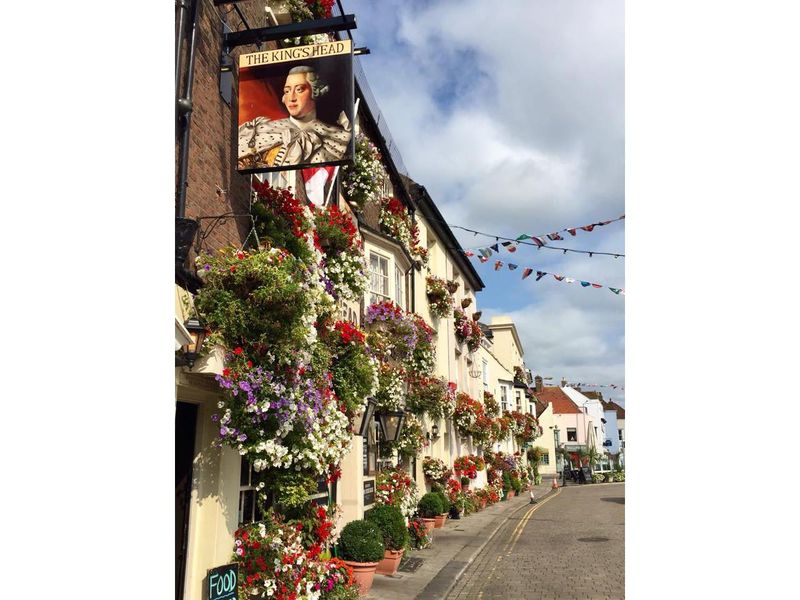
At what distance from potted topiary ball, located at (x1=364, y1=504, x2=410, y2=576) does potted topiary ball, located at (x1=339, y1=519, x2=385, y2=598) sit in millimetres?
916

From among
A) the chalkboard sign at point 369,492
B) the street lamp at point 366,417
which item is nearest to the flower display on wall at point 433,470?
the chalkboard sign at point 369,492

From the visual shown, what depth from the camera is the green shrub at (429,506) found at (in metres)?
16.1

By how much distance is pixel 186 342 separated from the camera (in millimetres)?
5008

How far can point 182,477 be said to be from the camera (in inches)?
265

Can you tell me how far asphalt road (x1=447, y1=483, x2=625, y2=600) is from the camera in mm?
9305

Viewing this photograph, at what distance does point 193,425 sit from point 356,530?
4.01m

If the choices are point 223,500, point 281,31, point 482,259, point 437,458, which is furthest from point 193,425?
point 437,458

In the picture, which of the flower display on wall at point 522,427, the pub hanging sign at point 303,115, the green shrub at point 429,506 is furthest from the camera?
the flower display on wall at point 522,427

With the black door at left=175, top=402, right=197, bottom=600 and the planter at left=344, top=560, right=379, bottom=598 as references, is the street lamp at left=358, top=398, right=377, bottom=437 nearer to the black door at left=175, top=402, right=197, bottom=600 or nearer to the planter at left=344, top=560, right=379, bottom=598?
the planter at left=344, top=560, right=379, bottom=598

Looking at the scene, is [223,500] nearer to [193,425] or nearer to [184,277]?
[193,425]

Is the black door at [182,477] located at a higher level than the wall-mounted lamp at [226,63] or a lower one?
lower

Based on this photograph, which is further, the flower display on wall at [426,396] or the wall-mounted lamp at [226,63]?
the flower display on wall at [426,396]

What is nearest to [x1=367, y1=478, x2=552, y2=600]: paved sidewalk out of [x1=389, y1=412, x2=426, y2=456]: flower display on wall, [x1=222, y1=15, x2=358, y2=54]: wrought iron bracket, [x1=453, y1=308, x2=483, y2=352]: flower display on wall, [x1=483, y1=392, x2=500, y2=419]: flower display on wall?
[x1=389, y1=412, x2=426, y2=456]: flower display on wall

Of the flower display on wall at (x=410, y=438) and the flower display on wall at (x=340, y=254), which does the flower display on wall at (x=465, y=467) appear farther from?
the flower display on wall at (x=340, y=254)
